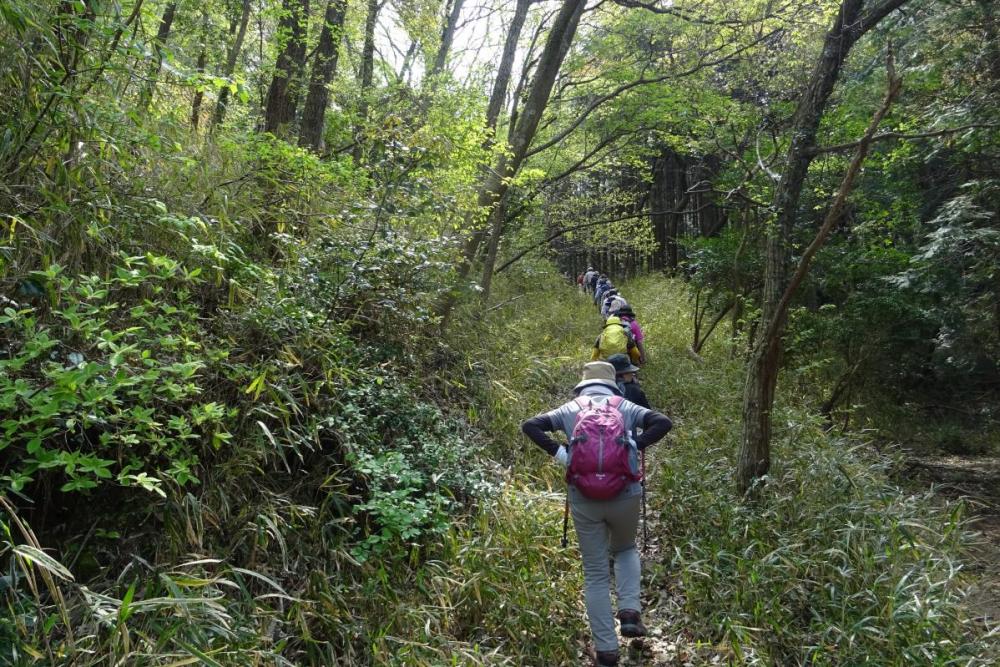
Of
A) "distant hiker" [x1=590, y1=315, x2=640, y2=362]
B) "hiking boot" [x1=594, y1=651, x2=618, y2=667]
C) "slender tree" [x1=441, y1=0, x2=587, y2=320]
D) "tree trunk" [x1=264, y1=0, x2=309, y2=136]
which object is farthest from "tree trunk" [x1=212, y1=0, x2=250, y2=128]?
"hiking boot" [x1=594, y1=651, x2=618, y2=667]

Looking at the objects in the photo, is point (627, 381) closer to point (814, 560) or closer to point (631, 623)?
point (814, 560)

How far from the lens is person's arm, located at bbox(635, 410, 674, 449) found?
3.62 metres

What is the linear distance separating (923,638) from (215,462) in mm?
4590

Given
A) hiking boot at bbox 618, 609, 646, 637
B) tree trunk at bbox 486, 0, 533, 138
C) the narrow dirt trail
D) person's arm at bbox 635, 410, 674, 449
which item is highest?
tree trunk at bbox 486, 0, 533, 138

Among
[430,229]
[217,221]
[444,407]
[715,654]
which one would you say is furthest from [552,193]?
[715,654]

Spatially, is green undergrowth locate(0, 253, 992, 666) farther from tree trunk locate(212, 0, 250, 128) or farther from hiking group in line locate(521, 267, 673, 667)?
tree trunk locate(212, 0, 250, 128)

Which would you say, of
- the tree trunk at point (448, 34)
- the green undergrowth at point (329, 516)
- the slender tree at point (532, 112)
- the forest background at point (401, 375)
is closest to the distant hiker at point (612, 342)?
the forest background at point (401, 375)

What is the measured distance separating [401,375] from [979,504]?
7.72 meters

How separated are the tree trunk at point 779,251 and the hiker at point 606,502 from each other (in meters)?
2.19

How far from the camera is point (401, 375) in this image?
557 cm

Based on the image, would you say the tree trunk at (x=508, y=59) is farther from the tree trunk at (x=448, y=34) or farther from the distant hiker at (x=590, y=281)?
the distant hiker at (x=590, y=281)

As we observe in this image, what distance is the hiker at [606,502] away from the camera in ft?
11.2

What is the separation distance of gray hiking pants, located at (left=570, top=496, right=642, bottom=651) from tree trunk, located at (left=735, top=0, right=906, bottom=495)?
90.9 inches

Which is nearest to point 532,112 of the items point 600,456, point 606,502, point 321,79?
point 321,79
